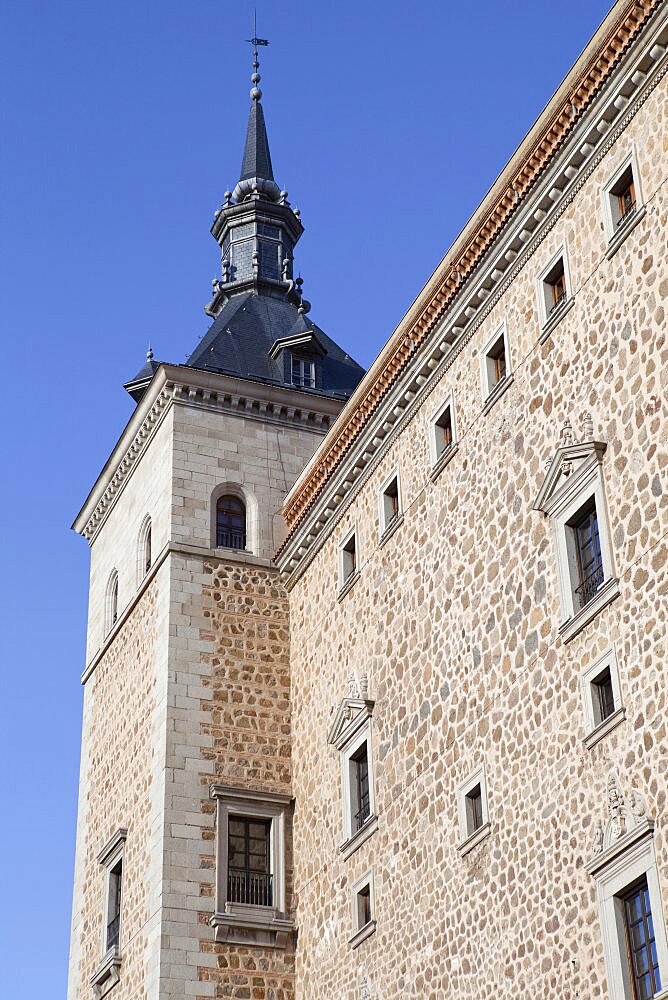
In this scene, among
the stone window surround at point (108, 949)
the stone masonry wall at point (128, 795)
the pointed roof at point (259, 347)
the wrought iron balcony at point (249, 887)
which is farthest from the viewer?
the pointed roof at point (259, 347)

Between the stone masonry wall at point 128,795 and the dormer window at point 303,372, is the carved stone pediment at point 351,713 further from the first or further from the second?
the dormer window at point 303,372

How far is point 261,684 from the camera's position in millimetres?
25141

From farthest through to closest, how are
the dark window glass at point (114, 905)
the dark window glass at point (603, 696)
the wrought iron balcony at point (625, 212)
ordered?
the dark window glass at point (114, 905) < the wrought iron balcony at point (625, 212) < the dark window glass at point (603, 696)

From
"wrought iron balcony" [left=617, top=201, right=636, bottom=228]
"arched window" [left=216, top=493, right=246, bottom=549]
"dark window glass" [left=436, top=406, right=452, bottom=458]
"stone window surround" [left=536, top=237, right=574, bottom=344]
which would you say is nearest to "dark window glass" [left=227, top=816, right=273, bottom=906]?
"arched window" [left=216, top=493, right=246, bottom=549]

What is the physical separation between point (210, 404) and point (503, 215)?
9.27 metres

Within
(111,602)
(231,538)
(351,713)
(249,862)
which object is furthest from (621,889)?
(111,602)

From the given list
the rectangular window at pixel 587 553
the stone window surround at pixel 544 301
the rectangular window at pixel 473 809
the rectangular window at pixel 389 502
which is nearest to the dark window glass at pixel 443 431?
the rectangular window at pixel 389 502

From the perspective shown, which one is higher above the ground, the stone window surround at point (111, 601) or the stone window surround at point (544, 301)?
the stone window surround at point (111, 601)

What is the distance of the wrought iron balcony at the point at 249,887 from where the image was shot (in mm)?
23406

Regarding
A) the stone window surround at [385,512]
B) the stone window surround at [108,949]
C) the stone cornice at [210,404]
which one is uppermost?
the stone cornice at [210,404]

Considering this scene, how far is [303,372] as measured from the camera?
29.7 meters

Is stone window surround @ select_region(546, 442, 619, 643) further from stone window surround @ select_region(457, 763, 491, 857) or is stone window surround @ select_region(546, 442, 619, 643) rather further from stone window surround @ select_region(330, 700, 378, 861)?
stone window surround @ select_region(330, 700, 378, 861)

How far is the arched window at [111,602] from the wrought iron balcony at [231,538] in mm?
3294

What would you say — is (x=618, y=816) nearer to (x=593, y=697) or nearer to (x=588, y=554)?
(x=593, y=697)
